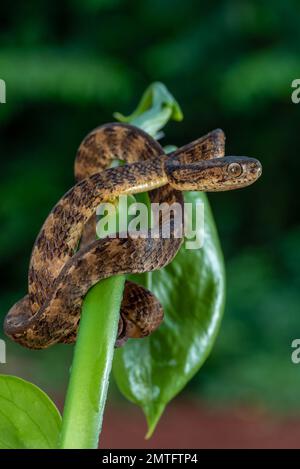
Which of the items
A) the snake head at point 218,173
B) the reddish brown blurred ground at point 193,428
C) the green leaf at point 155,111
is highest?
the green leaf at point 155,111

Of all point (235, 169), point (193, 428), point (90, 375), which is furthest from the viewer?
point (193, 428)

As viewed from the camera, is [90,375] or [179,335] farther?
[179,335]

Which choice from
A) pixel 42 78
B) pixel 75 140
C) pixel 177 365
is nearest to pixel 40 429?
pixel 177 365

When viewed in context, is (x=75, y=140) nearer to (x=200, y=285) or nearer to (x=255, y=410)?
(x=255, y=410)

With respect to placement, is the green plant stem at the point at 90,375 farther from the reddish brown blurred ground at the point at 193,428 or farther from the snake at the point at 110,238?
the reddish brown blurred ground at the point at 193,428

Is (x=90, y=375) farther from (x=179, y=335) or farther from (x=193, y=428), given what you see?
(x=193, y=428)

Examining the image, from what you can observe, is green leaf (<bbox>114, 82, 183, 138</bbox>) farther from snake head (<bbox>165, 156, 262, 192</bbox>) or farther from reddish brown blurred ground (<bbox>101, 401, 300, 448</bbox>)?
reddish brown blurred ground (<bbox>101, 401, 300, 448</bbox>)

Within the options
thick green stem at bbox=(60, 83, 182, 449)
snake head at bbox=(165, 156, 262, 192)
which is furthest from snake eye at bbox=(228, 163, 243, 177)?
thick green stem at bbox=(60, 83, 182, 449)

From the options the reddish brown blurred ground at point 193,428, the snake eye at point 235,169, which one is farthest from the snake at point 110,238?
the reddish brown blurred ground at point 193,428

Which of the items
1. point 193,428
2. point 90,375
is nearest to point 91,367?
point 90,375
